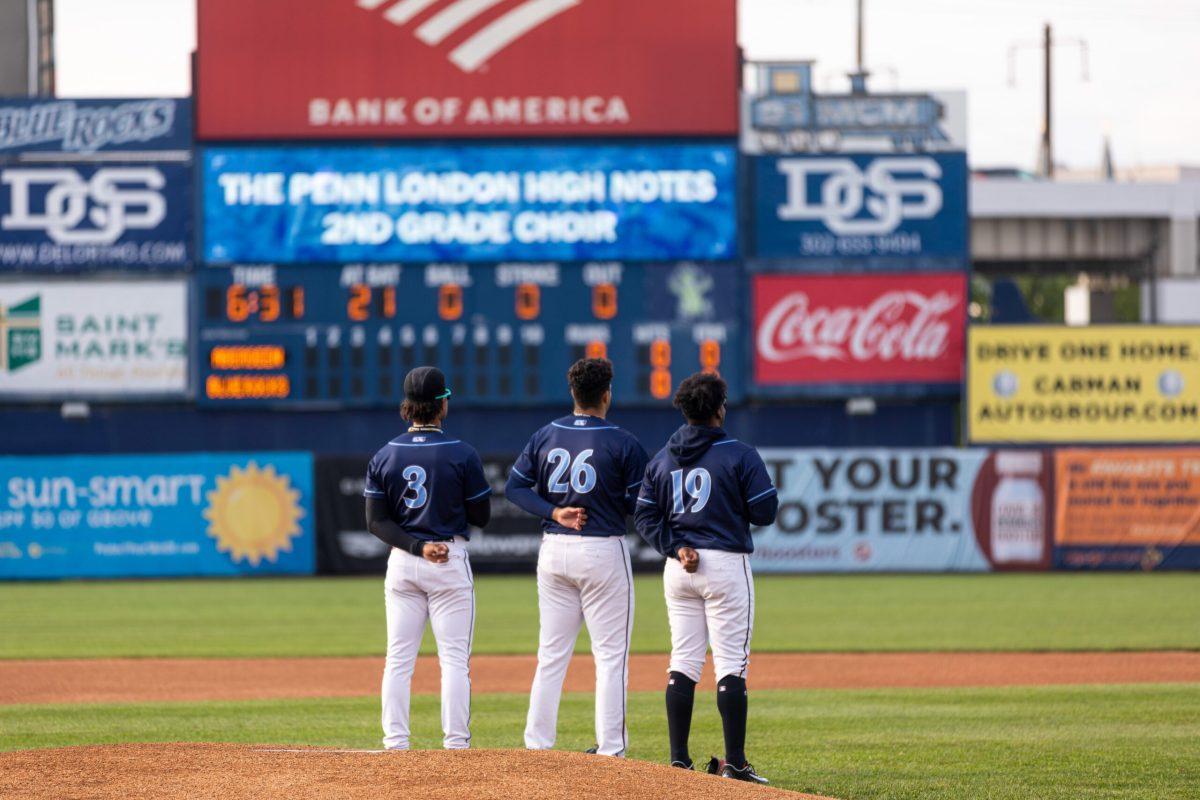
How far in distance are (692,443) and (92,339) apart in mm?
16331

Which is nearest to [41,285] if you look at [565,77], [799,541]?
[565,77]

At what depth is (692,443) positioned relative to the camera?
273 inches

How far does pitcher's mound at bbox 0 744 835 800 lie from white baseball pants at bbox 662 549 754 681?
732 mm

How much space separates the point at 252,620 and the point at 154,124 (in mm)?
7896

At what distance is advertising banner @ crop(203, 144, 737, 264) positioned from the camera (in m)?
20.8

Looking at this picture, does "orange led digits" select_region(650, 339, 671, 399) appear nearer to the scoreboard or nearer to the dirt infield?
the scoreboard

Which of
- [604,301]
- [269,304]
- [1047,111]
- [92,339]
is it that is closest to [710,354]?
[604,301]

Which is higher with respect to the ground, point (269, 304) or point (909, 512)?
→ point (269, 304)

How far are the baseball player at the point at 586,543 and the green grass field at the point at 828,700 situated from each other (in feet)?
Answer: 2.93

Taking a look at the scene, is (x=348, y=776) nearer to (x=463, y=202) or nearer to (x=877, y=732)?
(x=877, y=732)

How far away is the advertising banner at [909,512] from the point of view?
21.9 metres

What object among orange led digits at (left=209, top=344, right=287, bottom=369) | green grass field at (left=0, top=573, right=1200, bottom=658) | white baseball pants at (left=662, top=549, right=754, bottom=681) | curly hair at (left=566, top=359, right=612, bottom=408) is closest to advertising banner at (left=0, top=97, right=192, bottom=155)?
orange led digits at (left=209, top=344, right=287, bottom=369)

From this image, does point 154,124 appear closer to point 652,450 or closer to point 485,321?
point 485,321

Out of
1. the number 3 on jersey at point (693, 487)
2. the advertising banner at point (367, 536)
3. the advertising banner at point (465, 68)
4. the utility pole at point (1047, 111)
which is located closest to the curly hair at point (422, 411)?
the number 3 on jersey at point (693, 487)
